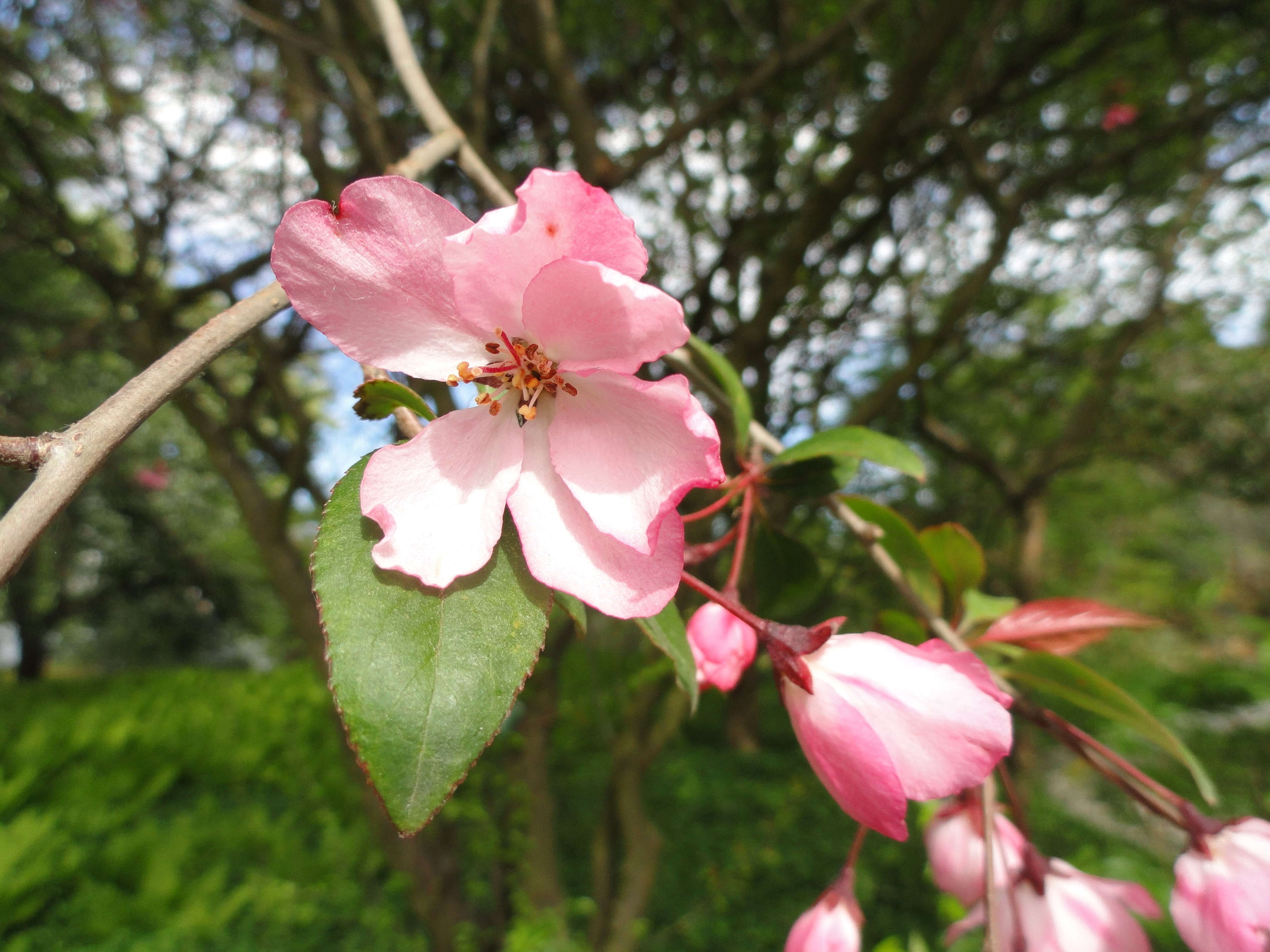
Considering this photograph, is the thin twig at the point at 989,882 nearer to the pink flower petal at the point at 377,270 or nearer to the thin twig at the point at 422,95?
the pink flower petal at the point at 377,270

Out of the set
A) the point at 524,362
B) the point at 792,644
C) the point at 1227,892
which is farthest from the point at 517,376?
the point at 1227,892

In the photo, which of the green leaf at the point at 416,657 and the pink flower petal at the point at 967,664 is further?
the pink flower petal at the point at 967,664

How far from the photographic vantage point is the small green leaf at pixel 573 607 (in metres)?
0.35

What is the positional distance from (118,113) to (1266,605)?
36.3 feet

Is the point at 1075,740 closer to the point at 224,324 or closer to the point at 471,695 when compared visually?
the point at 471,695

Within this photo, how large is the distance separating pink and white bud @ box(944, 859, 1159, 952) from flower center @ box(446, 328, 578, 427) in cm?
49

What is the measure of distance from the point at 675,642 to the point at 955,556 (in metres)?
0.41

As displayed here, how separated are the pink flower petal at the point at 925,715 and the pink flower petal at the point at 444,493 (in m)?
0.21

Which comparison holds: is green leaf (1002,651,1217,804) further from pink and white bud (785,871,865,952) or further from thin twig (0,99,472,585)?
thin twig (0,99,472,585)

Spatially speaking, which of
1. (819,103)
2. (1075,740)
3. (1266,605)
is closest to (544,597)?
(1075,740)

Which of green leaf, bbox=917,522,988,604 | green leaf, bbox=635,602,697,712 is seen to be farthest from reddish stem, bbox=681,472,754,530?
green leaf, bbox=917,522,988,604

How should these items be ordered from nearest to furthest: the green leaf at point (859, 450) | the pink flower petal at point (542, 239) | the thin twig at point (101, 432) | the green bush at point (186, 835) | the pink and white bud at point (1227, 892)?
the thin twig at point (101, 432) < the pink flower petal at point (542, 239) < the pink and white bud at point (1227, 892) < the green leaf at point (859, 450) < the green bush at point (186, 835)

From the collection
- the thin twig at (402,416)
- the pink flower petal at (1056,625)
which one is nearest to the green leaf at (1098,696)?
the pink flower petal at (1056,625)

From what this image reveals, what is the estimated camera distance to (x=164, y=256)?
2535 millimetres
